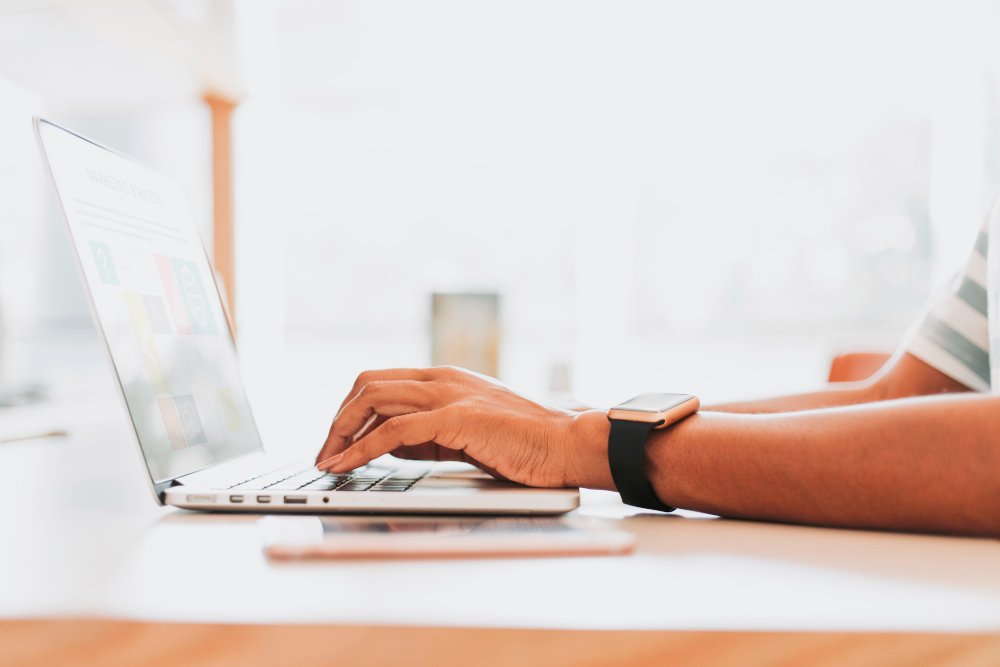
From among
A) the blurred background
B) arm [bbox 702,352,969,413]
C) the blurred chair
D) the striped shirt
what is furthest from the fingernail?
Result: the blurred background

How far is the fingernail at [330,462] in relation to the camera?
0.67 meters

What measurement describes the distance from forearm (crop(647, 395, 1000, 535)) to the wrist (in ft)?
0.16

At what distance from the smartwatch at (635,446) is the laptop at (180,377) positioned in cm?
5

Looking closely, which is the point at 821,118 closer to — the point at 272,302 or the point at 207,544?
the point at 272,302

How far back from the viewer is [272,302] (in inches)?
144

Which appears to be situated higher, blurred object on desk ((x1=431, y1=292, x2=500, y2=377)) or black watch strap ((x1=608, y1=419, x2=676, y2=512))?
black watch strap ((x1=608, y1=419, x2=676, y2=512))

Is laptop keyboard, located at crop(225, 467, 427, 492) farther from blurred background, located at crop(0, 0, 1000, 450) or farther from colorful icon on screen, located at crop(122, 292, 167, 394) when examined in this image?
blurred background, located at crop(0, 0, 1000, 450)

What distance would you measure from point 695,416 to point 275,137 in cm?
356

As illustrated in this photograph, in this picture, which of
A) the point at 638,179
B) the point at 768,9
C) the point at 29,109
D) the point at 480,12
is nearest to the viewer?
the point at 29,109

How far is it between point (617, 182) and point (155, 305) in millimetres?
3372

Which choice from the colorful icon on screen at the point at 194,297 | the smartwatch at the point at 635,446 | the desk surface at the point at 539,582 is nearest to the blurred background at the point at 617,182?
the colorful icon on screen at the point at 194,297

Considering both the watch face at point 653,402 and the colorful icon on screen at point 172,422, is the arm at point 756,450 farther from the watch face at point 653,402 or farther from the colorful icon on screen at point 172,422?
the colorful icon on screen at point 172,422

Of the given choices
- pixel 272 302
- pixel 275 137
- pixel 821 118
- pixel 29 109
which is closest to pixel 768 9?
pixel 821 118

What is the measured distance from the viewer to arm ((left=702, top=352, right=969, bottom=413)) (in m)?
1.13
